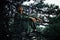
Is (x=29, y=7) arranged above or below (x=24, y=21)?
above

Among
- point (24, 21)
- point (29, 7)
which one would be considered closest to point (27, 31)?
point (24, 21)

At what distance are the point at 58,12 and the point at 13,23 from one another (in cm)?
36

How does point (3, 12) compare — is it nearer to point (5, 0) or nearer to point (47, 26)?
point (5, 0)

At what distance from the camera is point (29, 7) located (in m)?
1.10

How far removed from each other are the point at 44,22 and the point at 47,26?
1.8 inches

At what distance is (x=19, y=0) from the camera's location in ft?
3.50

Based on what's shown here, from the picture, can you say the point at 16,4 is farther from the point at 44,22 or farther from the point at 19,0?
the point at 44,22

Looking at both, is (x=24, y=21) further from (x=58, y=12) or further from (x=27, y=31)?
(x=58, y=12)

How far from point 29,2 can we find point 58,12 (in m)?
0.24

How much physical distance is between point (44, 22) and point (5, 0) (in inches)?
13.2

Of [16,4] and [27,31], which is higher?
[16,4]

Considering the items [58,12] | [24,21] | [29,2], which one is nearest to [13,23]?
[24,21]

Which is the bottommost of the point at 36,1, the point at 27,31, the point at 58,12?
the point at 27,31

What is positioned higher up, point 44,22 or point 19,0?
point 19,0
